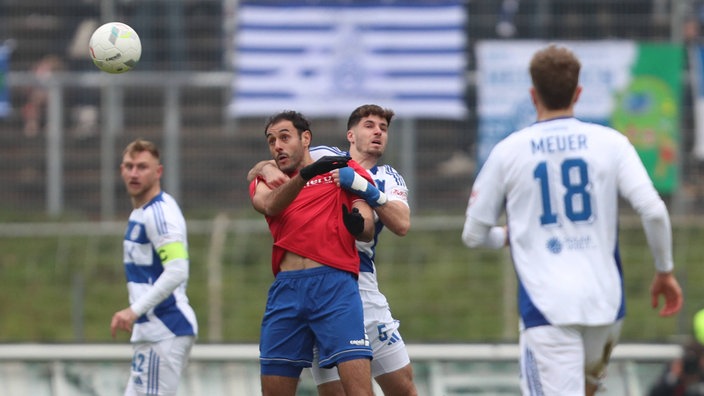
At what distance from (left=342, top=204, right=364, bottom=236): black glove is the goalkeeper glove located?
0.11 metres

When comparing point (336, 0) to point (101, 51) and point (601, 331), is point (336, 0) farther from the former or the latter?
point (601, 331)

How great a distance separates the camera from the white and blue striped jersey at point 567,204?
6.43 metres

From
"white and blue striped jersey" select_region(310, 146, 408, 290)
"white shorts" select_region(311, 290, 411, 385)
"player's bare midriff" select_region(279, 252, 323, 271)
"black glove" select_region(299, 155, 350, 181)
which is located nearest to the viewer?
"black glove" select_region(299, 155, 350, 181)

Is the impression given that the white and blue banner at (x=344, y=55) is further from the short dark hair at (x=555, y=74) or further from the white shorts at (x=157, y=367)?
the short dark hair at (x=555, y=74)

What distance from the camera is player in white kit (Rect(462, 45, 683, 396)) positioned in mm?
6379

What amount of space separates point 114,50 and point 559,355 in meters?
4.44

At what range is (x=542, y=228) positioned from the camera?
648cm

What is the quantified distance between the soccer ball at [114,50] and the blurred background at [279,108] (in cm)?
446

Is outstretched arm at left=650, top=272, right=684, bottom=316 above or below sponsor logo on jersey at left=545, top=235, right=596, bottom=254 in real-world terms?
below

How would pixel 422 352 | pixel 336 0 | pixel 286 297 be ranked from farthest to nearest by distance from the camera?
pixel 336 0 < pixel 422 352 < pixel 286 297

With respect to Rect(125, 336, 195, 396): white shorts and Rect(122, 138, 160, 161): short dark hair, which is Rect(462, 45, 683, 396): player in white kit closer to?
Rect(125, 336, 195, 396): white shorts

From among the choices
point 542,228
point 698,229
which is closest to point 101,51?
point 542,228

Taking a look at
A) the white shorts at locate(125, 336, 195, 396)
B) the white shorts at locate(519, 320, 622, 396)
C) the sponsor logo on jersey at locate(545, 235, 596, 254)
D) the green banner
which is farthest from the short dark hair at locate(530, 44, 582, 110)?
the green banner

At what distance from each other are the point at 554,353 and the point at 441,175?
28.1 feet
